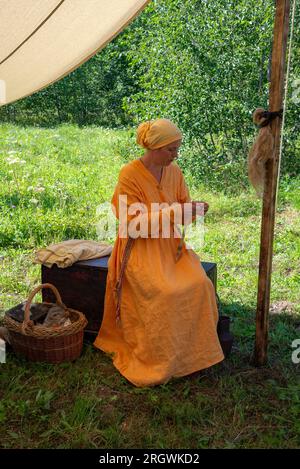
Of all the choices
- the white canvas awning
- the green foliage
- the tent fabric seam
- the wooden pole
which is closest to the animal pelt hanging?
the wooden pole

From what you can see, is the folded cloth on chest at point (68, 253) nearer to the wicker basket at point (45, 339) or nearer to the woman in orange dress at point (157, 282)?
the wicker basket at point (45, 339)

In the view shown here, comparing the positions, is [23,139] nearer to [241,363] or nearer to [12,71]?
[12,71]

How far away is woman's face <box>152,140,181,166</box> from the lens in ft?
10.5

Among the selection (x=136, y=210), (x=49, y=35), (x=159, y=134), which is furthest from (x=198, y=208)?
(x=49, y=35)

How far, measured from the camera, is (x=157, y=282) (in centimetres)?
319

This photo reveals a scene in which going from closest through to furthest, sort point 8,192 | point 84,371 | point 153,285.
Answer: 1. point 153,285
2. point 84,371
3. point 8,192

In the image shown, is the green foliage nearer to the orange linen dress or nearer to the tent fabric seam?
the orange linen dress

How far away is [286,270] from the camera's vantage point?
494 cm

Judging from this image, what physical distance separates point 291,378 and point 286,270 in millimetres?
1763

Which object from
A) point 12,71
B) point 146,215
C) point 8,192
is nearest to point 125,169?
point 146,215

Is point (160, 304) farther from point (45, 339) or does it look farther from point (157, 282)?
point (45, 339)

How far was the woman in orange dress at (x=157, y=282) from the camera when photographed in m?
3.19

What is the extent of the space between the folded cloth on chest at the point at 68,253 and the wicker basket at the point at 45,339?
0.26 meters

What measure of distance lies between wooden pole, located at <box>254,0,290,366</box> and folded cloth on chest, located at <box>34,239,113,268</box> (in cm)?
121
